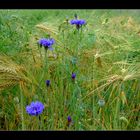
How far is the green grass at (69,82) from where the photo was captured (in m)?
1.84

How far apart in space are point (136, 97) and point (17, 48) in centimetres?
65

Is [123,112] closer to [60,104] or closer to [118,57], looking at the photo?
[60,104]

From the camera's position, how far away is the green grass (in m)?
1.84

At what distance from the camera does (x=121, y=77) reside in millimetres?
1760
